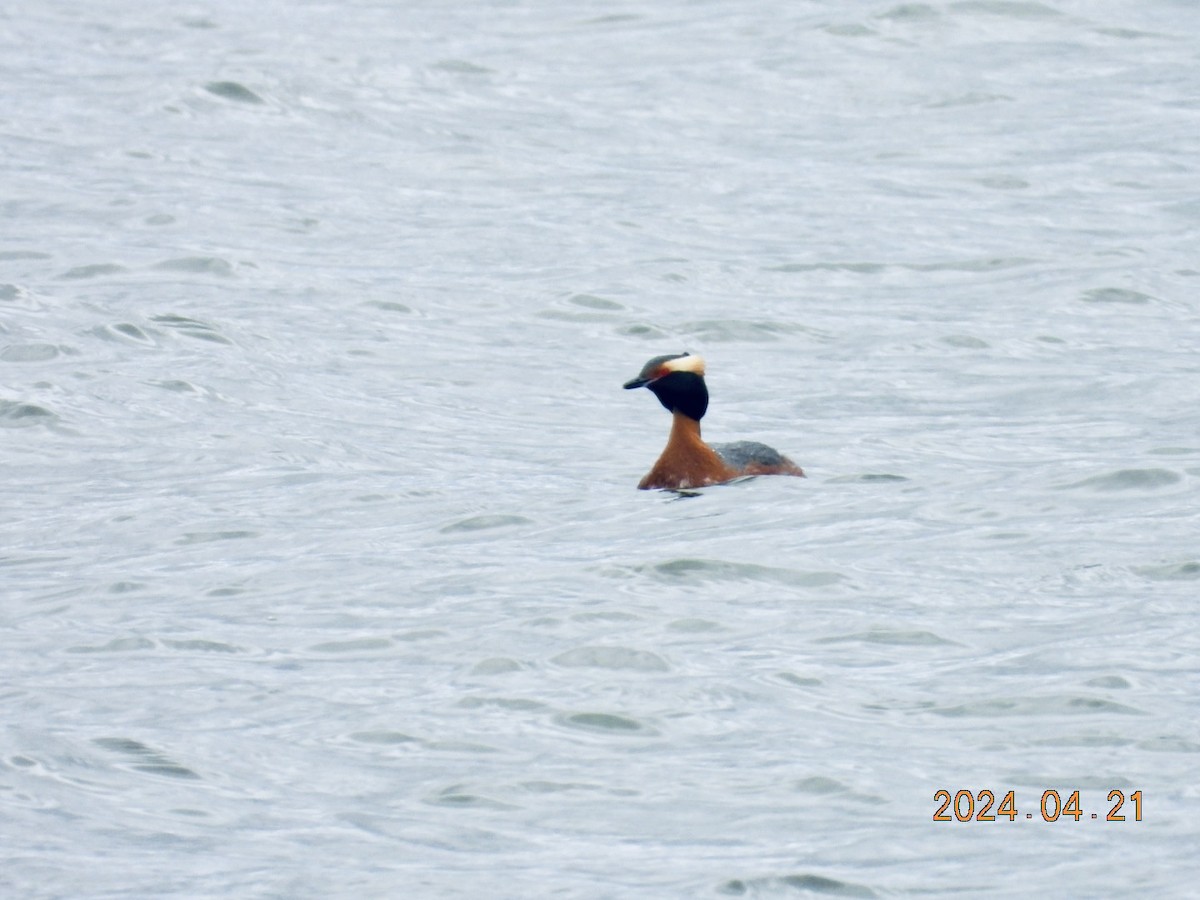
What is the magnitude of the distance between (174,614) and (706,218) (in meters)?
13.1

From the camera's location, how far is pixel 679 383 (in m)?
14.4

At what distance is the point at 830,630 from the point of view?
36.9 feet

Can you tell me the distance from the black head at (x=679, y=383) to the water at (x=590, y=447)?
612mm

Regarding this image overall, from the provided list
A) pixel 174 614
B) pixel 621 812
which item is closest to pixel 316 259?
pixel 174 614

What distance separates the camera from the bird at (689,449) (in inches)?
564
